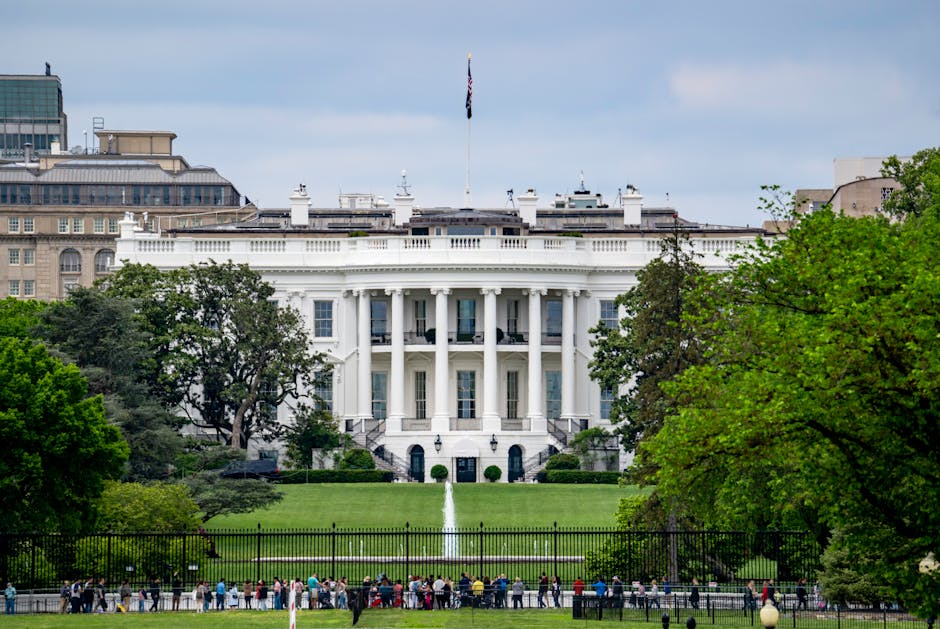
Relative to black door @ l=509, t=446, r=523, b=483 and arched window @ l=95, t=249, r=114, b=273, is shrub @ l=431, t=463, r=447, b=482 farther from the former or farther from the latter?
arched window @ l=95, t=249, r=114, b=273

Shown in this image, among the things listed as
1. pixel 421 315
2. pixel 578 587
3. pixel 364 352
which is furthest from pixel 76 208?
pixel 578 587

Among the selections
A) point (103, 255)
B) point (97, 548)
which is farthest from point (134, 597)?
point (103, 255)

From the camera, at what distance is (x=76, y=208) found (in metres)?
185

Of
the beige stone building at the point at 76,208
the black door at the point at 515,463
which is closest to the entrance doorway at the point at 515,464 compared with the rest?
the black door at the point at 515,463

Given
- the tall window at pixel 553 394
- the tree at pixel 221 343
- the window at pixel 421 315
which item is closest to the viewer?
the tree at pixel 221 343

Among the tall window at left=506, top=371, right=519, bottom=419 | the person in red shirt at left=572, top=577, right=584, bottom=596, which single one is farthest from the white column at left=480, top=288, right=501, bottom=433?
the person in red shirt at left=572, top=577, right=584, bottom=596

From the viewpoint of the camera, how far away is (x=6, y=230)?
608 feet

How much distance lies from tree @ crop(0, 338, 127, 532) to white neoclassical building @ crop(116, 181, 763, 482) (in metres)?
44.3

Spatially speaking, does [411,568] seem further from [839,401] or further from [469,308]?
[469,308]

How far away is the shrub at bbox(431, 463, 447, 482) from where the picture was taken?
10206 centimetres

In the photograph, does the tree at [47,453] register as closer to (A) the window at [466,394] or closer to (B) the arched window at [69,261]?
(A) the window at [466,394]

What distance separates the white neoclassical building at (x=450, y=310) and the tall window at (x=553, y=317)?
0.17 ft

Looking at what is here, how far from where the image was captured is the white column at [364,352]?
360ft

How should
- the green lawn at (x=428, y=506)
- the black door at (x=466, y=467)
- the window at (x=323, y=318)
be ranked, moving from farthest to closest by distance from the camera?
1. the window at (x=323, y=318)
2. the black door at (x=466, y=467)
3. the green lawn at (x=428, y=506)
